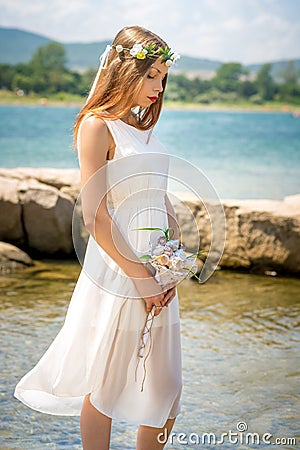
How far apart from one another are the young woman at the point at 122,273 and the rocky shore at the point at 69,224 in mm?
2858

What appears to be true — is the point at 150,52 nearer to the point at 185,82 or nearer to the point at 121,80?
the point at 121,80

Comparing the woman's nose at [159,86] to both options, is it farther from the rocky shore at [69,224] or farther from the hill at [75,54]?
the hill at [75,54]

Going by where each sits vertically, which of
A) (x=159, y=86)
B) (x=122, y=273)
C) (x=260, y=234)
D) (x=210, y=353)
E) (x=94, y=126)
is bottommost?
(x=210, y=353)

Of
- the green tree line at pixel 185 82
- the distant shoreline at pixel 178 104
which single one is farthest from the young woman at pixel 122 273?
the green tree line at pixel 185 82

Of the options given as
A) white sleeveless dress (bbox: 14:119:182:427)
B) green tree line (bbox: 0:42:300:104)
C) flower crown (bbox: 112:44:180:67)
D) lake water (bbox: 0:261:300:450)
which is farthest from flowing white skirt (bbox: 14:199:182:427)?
green tree line (bbox: 0:42:300:104)

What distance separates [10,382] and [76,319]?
1.18m

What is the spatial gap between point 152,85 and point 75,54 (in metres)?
18.9

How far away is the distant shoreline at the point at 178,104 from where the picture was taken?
1912 cm

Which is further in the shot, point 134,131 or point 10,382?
point 10,382

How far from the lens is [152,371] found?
2.34 metres

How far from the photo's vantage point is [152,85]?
235 cm

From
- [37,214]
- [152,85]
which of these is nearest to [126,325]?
[152,85]

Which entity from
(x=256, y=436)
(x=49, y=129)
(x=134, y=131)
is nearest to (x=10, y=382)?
(x=256, y=436)

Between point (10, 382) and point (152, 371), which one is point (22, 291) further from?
point (152, 371)
